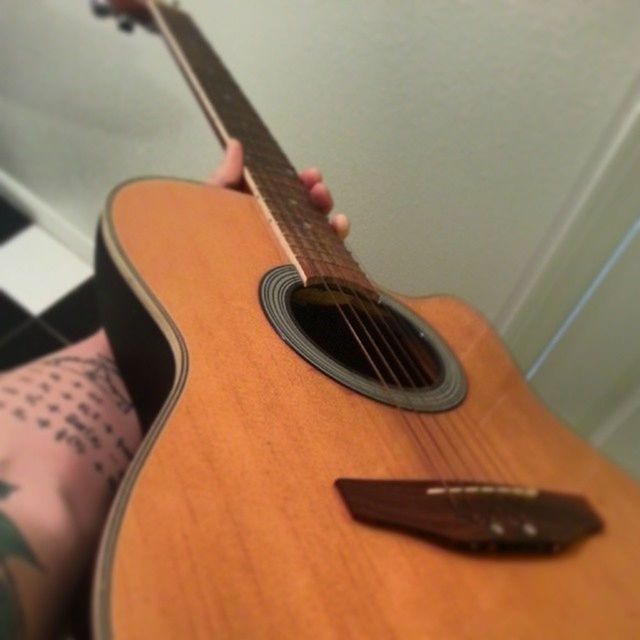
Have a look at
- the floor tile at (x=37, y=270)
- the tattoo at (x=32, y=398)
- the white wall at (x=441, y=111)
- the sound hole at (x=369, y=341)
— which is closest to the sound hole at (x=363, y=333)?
the sound hole at (x=369, y=341)

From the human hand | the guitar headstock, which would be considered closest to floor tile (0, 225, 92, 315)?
the guitar headstock

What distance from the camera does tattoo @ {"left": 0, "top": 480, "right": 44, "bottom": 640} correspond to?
0.28 metres

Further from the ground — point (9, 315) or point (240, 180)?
point (240, 180)

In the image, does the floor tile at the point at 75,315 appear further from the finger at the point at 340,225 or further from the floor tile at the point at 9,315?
the finger at the point at 340,225

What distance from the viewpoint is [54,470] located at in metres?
0.38

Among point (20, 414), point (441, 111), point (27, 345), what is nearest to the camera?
point (20, 414)

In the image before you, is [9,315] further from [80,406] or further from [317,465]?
[317,465]

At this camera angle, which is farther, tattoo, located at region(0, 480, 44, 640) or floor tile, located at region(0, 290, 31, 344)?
floor tile, located at region(0, 290, 31, 344)

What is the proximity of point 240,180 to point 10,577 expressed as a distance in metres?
0.48

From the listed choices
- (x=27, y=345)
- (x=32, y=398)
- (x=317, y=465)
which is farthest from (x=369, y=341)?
(x=27, y=345)

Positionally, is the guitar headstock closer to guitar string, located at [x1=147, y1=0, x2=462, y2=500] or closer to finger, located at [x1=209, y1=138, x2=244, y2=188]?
guitar string, located at [x1=147, y1=0, x2=462, y2=500]

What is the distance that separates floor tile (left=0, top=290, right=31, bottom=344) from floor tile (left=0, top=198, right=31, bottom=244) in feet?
0.92

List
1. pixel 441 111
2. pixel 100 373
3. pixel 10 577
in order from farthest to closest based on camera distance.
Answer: pixel 441 111
pixel 100 373
pixel 10 577

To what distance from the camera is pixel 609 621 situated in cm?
32
